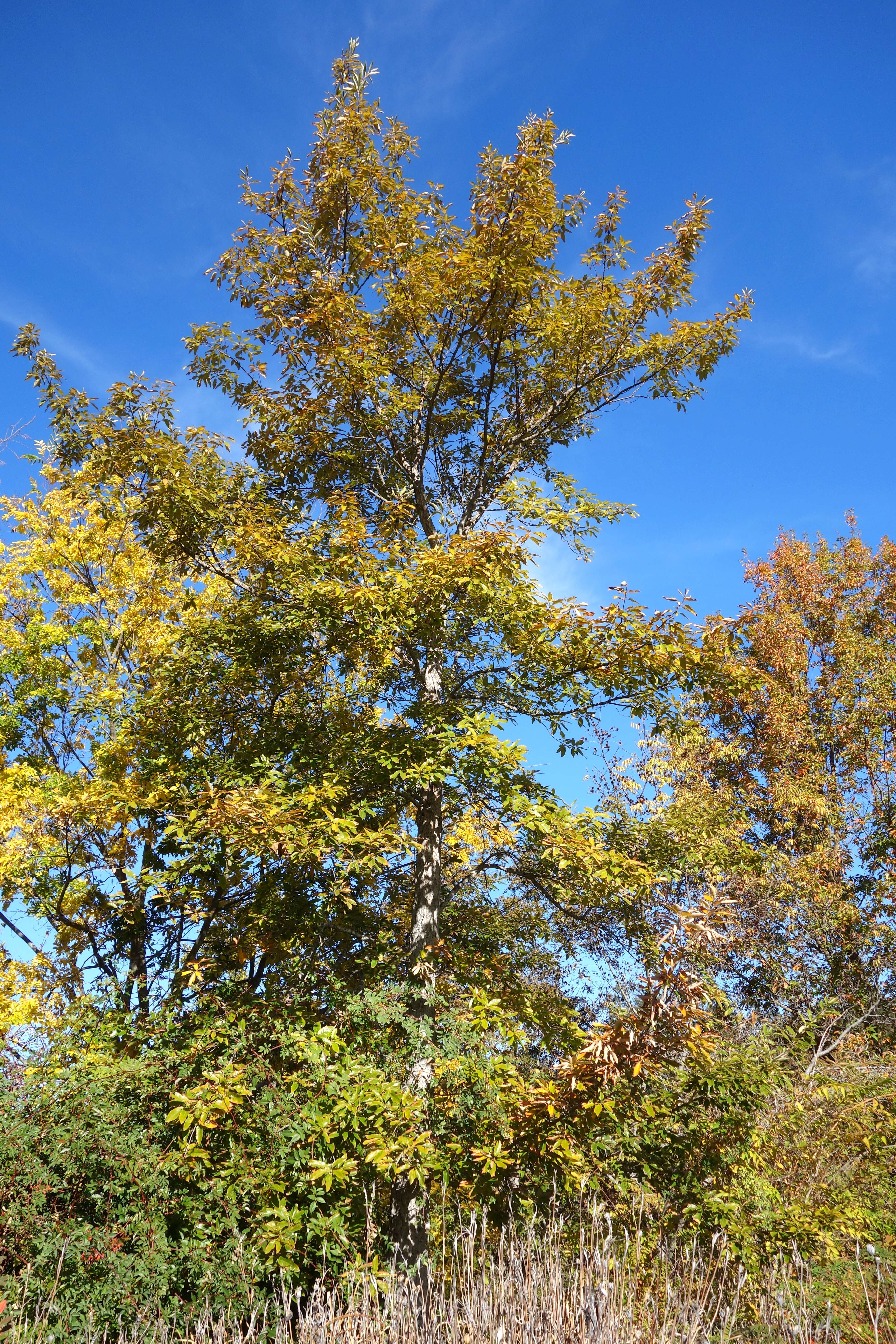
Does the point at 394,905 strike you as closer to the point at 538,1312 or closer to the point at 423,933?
the point at 423,933

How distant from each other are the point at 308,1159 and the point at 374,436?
6184mm

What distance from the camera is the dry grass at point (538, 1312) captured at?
10.3 ft

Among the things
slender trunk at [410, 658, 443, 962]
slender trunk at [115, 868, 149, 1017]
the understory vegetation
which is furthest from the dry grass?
slender trunk at [115, 868, 149, 1017]

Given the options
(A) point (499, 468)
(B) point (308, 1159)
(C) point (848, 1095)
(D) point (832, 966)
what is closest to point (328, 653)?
(A) point (499, 468)

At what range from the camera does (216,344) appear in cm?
781

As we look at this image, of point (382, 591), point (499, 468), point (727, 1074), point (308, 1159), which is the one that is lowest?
point (308, 1159)

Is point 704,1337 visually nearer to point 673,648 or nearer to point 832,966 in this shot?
point 673,648

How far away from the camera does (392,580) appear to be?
6.05 meters

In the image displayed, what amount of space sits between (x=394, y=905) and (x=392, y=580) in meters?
3.71

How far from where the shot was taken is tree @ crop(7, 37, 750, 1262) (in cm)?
595

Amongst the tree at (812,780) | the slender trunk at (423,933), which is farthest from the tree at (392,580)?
the tree at (812,780)

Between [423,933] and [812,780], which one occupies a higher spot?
[812,780]

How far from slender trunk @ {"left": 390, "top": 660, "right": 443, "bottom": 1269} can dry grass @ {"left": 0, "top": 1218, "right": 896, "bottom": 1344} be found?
0.51 m

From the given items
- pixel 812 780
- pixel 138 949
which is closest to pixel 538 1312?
pixel 138 949
